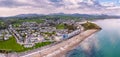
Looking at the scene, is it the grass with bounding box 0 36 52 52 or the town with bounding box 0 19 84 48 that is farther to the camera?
the town with bounding box 0 19 84 48

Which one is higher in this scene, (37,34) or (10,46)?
(10,46)

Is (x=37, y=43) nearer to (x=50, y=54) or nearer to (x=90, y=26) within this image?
(x=50, y=54)

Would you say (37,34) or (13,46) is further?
(37,34)

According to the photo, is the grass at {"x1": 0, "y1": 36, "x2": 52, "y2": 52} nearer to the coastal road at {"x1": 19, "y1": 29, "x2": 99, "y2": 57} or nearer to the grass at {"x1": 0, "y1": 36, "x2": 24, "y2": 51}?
the grass at {"x1": 0, "y1": 36, "x2": 24, "y2": 51}

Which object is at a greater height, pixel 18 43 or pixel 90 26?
pixel 18 43

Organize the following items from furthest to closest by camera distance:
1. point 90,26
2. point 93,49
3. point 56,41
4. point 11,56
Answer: point 90,26 → point 56,41 → point 93,49 → point 11,56

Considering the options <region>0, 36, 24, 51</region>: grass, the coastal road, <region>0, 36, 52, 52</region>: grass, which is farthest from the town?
the coastal road

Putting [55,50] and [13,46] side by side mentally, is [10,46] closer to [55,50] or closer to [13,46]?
[13,46]

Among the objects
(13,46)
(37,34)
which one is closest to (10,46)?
(13,46)

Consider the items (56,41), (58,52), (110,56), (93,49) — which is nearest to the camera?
(110,56)

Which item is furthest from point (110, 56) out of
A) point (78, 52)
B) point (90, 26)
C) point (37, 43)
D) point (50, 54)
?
point (90, 26)

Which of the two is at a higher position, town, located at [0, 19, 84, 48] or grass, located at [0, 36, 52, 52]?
grass, located at [0, 36, 52, 52]
